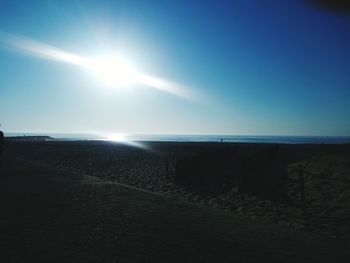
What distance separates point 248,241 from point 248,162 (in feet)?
37.7

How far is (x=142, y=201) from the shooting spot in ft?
42.2

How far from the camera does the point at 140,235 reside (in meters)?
8.16

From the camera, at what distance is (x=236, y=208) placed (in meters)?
12.8

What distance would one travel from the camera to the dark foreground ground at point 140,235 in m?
6.71

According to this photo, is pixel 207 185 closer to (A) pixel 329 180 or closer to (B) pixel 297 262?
(A) pixel 329 180

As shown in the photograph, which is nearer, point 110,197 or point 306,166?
point 110,197

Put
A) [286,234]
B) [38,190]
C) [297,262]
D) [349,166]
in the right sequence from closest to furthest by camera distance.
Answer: [297,262] < [286,234] < [38,190] < [349,166]

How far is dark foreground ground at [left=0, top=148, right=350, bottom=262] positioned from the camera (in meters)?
6.71

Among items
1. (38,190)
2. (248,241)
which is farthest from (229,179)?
Result: (248,241)

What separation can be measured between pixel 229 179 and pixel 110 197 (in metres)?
8.16

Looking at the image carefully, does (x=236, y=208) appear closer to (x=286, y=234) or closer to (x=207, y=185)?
(x=286, y=234)

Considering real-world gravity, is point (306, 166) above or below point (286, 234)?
above

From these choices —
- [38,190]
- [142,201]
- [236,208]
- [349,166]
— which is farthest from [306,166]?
[38,190]

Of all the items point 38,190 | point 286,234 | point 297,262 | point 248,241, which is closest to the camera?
point 297,262
